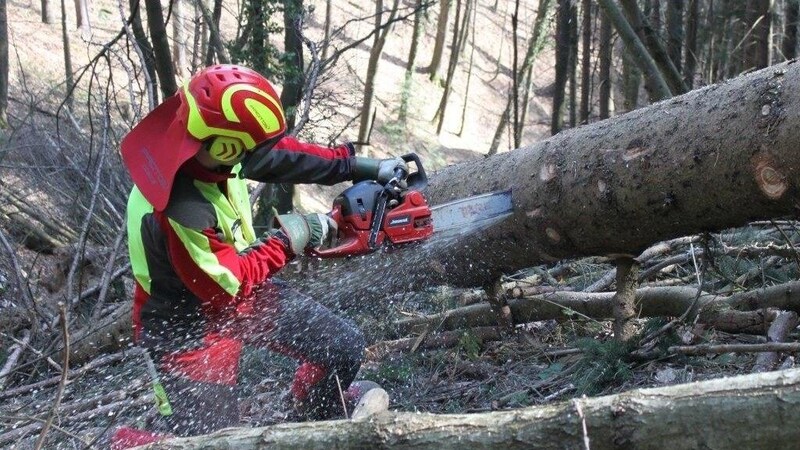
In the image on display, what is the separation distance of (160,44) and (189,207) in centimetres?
415

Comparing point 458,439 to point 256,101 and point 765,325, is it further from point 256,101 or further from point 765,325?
point 765,325

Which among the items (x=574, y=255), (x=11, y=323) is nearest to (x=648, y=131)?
(x=574, y=255)

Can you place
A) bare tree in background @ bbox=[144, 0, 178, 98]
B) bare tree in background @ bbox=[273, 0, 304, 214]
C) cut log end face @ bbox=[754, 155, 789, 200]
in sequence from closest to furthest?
cut log end face @ bbox=[754, 155, 789, 200] → bare tree in background @ bbox=[144, 0, 178, 98] → bare tree in background @ bbox=[273, 0, 304, 214]

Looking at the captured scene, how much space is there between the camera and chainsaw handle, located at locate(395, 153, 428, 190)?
3.52m

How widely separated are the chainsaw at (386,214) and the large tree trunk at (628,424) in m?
1.59

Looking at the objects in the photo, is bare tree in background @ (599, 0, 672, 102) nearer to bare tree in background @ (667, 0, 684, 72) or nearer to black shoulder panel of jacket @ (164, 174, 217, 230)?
bare tree in background @ (667, 0, 684, 72)

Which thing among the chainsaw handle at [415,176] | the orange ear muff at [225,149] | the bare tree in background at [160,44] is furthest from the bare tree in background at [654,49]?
the orange ear muff at [225,149]

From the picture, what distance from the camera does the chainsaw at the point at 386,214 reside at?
3289mm

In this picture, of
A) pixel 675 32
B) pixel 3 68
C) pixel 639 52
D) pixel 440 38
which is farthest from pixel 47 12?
pixel 639 52

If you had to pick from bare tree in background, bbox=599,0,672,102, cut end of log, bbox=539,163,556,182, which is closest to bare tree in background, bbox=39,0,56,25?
bare tree in background, bbox=599,0,672,102

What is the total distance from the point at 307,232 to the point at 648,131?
139 cm

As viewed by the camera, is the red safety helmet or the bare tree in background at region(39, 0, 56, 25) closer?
the red safety helmet

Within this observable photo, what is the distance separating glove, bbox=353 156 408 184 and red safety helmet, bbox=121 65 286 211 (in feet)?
2.00

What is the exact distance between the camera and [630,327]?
3635mm
